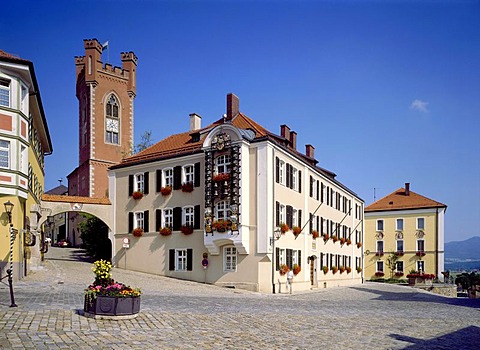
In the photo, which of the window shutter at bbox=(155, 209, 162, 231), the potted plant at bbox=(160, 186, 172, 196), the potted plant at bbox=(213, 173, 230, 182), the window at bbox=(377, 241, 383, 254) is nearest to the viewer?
the potted plant at bbox=(213, 173, 230, 182)

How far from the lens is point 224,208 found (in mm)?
30203

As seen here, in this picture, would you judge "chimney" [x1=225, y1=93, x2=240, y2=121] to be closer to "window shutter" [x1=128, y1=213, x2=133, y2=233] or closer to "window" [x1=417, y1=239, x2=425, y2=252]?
"window shutter" [x1=128, y1=213, x2=133, y2=233]

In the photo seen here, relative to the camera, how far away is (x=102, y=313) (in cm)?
1315

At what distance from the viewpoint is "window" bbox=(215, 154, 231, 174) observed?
3022 cm

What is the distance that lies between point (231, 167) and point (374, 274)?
134 ft

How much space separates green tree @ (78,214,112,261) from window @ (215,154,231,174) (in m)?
13.0

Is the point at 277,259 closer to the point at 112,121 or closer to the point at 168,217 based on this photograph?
the point at 168,217

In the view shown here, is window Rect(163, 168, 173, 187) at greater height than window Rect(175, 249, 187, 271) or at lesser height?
greater

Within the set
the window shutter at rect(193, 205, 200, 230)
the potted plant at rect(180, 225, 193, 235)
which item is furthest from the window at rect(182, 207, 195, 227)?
the window shutter at rect(193, 205, 200, 230)

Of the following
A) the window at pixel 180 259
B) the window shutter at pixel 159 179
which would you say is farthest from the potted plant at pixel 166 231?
the window shutter at pixel 159 179

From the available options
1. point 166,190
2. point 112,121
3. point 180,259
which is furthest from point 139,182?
point 112,121

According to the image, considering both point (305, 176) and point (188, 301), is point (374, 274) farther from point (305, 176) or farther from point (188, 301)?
point (188, 301)

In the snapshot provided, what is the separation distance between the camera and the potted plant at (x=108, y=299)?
43.1ft

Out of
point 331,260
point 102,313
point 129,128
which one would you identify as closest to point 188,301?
point 102,313
